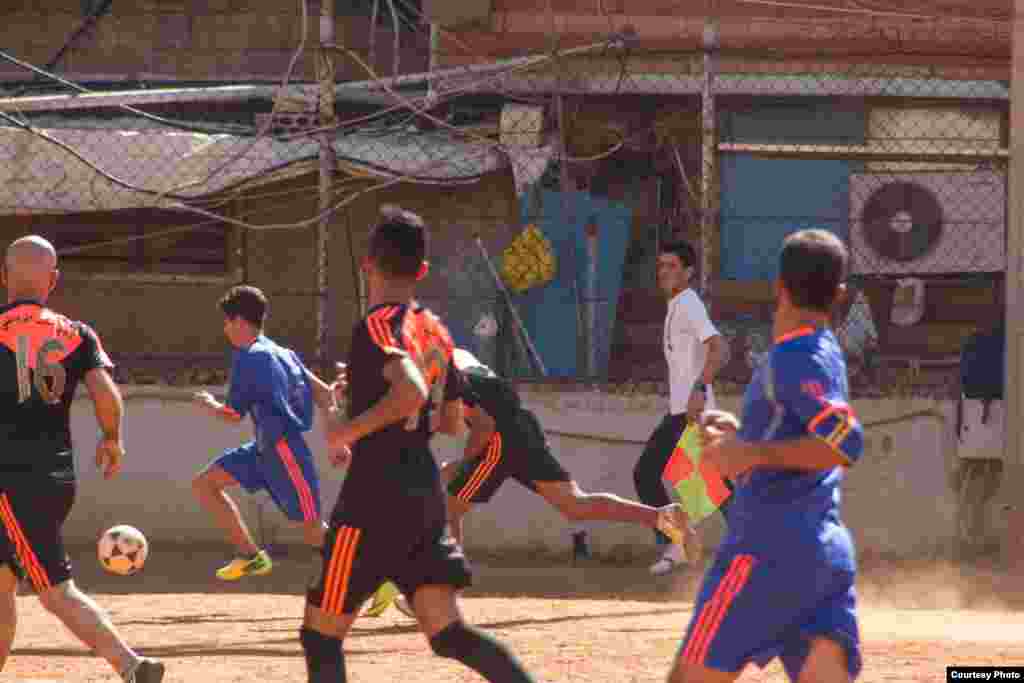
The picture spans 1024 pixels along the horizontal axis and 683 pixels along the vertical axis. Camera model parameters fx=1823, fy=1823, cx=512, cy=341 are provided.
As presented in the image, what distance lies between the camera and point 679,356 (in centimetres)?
1071

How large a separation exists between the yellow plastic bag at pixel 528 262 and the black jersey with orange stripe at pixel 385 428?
729cm

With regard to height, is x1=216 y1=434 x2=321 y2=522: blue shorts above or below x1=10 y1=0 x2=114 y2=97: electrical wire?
below

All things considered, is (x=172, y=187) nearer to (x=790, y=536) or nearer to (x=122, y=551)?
(x=122, y=551)

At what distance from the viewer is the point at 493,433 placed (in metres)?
8.69

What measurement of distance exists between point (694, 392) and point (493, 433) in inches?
88.6

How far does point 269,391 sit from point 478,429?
1.54 m

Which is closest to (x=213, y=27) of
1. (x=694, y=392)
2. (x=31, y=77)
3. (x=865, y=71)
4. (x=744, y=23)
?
A: (x=31, y=77)

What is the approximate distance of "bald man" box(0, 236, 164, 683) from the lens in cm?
660

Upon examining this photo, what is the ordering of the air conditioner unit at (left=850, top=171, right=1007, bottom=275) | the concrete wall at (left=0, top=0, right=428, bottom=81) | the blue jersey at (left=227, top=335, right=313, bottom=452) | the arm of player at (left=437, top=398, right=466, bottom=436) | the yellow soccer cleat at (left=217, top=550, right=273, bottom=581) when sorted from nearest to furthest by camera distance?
the arm of player at (left=437, top=398, right=466, bottom=436) < the blue jersey at (left=227, top=335, right=313, bottom=452) < the yellow soccer cleat at (left=217, top=550, right=273, bottom=581) < the air conditioner unit at (left=850, top=171, right=1007, bottom=275) < the concrete wall at (left=0, top=0, right=428, bottom=81)

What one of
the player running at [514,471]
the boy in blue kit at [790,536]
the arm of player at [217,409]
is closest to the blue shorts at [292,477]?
the arm of player at [217,409]

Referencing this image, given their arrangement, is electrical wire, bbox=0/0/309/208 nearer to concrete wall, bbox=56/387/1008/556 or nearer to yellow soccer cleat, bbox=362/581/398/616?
concrete wall, bbox=56/387/1008/556

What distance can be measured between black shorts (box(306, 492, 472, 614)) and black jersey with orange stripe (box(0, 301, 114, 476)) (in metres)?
1.58

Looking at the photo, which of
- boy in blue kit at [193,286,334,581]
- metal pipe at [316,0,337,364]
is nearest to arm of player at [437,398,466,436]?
boy in blue kit at [193,286,334,581]

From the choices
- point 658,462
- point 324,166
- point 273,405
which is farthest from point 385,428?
point 324,166
